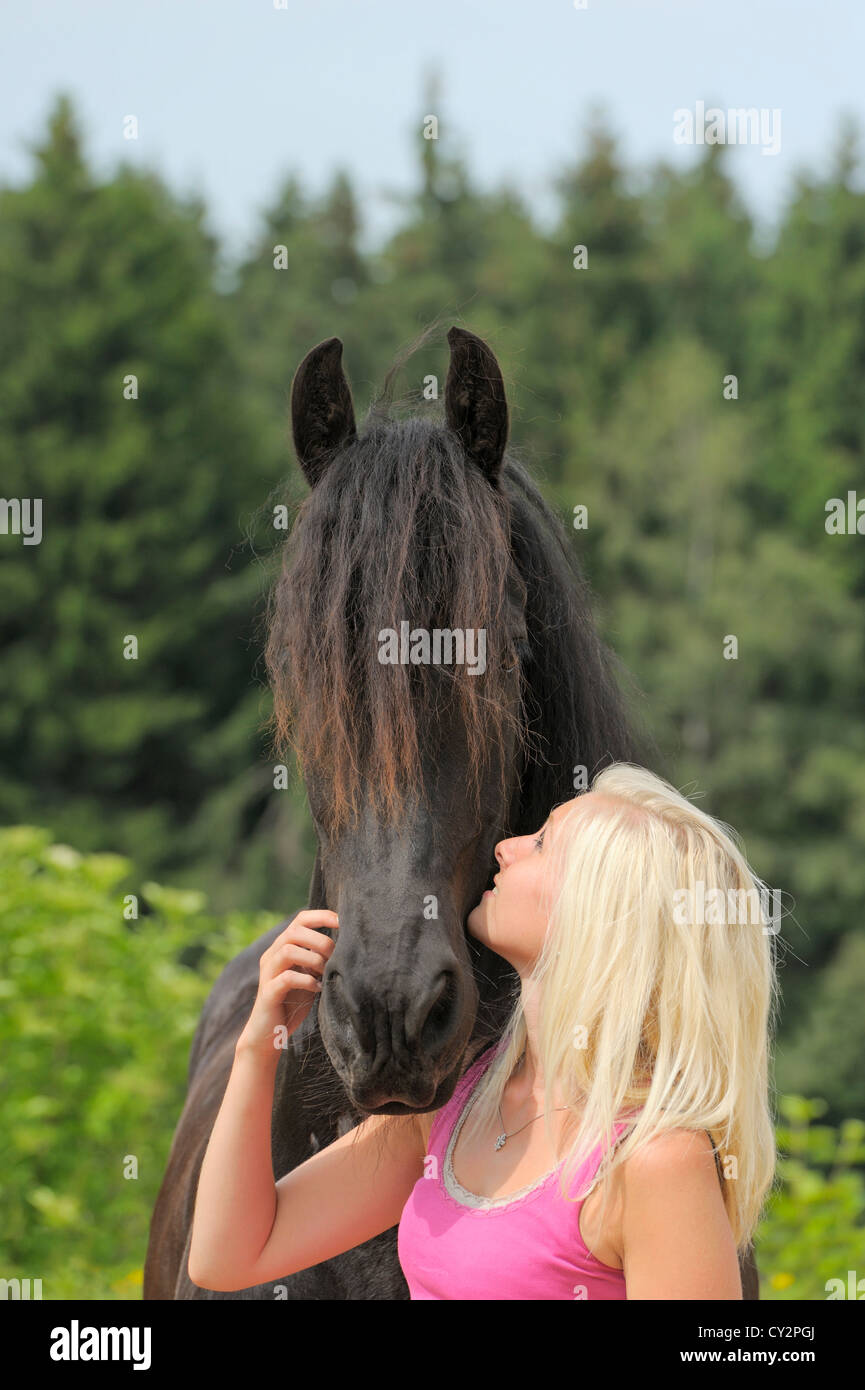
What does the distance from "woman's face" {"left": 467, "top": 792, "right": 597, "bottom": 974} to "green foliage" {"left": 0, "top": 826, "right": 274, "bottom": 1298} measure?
3388 mm

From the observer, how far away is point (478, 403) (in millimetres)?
2096

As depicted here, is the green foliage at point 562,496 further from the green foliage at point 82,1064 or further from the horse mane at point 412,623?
the horse mane at point 412,623

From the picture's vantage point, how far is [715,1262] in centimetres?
151

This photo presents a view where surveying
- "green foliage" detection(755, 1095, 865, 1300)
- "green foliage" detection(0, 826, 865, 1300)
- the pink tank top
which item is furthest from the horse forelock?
"green foliage" detection(755, 1095, 865, 1300)

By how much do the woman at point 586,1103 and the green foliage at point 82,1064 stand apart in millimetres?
3248

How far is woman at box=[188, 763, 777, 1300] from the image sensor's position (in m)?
1.57

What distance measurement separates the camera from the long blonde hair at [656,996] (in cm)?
161

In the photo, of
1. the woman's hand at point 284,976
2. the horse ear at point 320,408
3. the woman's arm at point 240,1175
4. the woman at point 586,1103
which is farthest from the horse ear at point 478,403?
the woman's arm at point 240,1175

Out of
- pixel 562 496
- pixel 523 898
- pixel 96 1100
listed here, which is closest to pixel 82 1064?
pixel 96 1100

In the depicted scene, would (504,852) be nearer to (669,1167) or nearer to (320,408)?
(669,1167)

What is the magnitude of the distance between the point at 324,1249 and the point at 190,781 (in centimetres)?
2037
